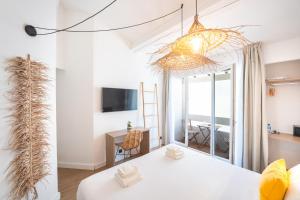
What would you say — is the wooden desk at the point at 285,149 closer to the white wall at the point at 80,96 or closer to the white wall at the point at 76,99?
the white wall at the point at 80,96

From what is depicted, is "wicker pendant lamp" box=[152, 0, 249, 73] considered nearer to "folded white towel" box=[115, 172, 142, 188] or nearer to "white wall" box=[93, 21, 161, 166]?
"folded white towel" box=[115, 172, 142, 188]

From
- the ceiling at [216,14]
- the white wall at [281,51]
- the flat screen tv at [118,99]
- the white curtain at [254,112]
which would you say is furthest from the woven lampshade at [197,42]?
the flat screen tv at [118,99]

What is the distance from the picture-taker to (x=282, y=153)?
2730 millimetres

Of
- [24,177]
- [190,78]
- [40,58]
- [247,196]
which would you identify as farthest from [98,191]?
[190,78]

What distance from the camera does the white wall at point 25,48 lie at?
4.46 feet

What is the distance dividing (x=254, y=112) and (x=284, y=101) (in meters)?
0.69

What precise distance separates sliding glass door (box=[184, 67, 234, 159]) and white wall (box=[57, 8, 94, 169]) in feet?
8.86

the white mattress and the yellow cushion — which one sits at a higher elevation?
the yellow cushion

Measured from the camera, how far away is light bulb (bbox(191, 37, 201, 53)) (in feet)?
4.21

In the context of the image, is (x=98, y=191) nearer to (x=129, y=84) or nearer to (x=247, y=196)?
(x=247, y=196)

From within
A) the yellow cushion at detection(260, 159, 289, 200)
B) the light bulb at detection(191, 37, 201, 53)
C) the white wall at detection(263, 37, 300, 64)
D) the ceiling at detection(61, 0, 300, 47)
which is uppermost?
the ceiling at detection(61, 0, 300, 47)

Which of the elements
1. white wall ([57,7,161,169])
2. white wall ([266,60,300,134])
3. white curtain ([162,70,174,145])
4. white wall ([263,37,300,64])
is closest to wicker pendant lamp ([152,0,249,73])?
white wall ([263,37,300,64])

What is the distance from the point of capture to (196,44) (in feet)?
4.40

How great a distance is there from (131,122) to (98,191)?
7.73 feet
